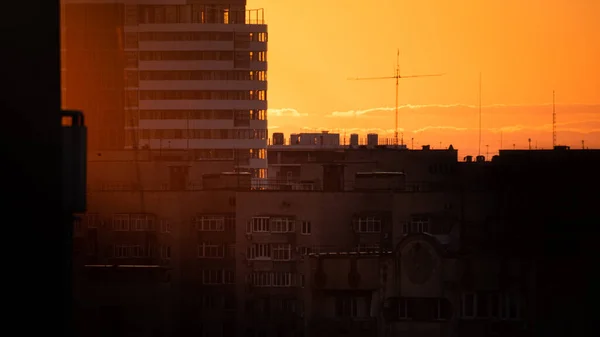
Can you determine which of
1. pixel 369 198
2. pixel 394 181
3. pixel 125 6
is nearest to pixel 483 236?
pixel 369 198

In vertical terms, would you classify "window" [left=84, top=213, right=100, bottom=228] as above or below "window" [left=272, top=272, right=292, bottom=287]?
above

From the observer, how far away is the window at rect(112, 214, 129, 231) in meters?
24.2

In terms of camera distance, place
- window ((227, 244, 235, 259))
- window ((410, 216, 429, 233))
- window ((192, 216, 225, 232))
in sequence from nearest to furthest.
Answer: window ((410, 216, 429, 233))
window ((192, 216, 225, 232))
window ((227, 244, 235, 259))

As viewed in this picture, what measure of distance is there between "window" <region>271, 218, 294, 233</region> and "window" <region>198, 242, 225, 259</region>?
118 cm

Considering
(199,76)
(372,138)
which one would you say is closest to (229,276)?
(199,76)

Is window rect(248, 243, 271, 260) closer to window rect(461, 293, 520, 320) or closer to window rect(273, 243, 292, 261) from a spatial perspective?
window rect(273, 243, 292, 261)

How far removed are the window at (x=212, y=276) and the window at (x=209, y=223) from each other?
764mm

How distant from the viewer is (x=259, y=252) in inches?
940

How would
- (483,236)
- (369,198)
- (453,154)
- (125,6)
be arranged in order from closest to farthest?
(483,236) < (369,198) < (453,154) < (125,6)

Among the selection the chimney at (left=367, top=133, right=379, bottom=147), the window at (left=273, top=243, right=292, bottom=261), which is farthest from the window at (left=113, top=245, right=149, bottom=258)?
the chimney at (left=367, top=133, right=379, bottom=147)

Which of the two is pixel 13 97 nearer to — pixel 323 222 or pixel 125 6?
pixel 323 222

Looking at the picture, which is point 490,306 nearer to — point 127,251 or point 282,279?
point 282,279

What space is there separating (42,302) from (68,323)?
75 mm

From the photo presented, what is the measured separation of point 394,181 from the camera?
25.8 meters
